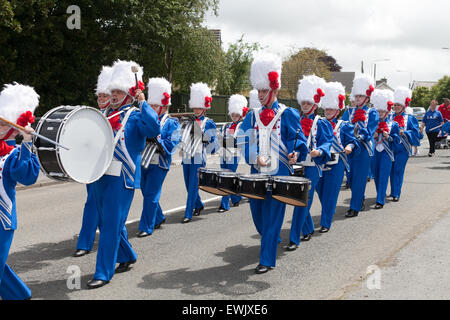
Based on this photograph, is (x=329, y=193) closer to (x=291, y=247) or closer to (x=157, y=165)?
(x=291, y=247)

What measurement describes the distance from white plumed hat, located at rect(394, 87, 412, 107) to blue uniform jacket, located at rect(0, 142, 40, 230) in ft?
26.4

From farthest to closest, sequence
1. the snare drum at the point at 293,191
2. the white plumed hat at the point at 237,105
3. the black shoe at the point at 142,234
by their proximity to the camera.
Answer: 1. the white plumed hat at the point at 237,105
2. the black shoe at the point at 142,234
3. the snare drum at the point at 293,191

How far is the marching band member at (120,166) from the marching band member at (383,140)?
5.64 metres

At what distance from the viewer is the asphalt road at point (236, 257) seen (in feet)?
16.6

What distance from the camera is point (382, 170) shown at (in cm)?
968

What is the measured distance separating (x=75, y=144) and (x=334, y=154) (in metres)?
4.18

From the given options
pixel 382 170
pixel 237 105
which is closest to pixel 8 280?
pixel 237 105

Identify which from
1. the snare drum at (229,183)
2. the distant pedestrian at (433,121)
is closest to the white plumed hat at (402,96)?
the snare drum at (229,183)

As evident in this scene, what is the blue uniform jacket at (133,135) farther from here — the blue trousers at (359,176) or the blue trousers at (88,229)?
the blue trousers at (359,176)

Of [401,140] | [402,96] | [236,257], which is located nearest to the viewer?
[236,257]

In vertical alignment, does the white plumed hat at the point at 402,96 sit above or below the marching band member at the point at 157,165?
above

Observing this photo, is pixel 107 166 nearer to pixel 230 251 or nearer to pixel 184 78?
pixel 230 251

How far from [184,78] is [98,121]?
104 feet
